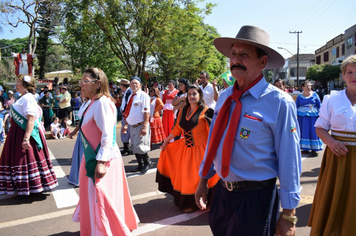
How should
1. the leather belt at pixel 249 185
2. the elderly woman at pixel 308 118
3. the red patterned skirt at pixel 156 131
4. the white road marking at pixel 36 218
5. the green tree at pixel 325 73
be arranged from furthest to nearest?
the green tree at pixel 325 73, the red patterned skirt at pixel 156 131, the elderly woman at pixel 308 118, the white road marking at pixel 36 218, the leather belt at pixel 249 185

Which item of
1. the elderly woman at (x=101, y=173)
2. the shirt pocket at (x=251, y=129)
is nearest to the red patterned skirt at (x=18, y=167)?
the elderly woman at (x=101, y=173)

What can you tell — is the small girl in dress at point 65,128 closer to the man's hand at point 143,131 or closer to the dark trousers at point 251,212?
the man's hand at point 143,131

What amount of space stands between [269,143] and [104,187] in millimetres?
1858

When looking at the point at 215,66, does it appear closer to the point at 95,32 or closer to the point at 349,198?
the point at 95,32

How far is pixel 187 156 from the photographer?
440 centimetres

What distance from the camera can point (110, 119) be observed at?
316cm

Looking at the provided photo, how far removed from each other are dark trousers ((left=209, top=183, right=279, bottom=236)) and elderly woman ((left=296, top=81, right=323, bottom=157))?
6.32m

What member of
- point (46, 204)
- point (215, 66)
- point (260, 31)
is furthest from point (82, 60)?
point (215, 66)

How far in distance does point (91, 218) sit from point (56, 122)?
32.5 ft

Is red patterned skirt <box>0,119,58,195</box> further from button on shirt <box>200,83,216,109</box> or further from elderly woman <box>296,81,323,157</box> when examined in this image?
elderly woman <box>296,81,323,157</box>

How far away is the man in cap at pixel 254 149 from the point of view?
1964mm

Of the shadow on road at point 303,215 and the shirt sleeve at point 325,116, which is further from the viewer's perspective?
the shadow on road at point 303,215

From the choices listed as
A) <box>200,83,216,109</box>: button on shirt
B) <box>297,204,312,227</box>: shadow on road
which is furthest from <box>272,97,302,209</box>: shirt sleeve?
<box>200,83,216,109</box>: button on shirt

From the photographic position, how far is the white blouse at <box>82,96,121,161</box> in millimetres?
3023
